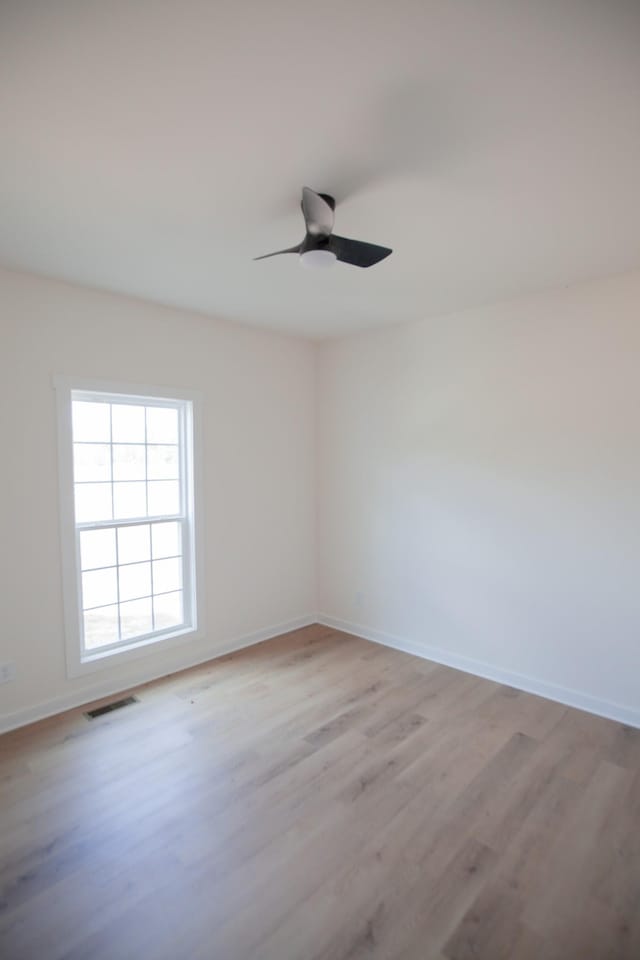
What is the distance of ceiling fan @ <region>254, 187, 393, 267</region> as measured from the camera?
181cm

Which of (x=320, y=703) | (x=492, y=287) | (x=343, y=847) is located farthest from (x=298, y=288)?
(x=343, y=847)

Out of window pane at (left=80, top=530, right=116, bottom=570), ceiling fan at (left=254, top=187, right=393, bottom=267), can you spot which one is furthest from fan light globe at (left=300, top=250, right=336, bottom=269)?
window pane at (left=80, top=530, right=116, bottom=570)

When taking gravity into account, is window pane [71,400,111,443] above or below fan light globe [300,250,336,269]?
below

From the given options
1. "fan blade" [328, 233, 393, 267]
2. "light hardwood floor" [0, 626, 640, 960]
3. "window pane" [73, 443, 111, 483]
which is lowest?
"light hardwood floor" [0, 626, 640, 960]

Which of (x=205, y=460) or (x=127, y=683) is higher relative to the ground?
(x=205, y=460)

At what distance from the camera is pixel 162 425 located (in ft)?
11.9

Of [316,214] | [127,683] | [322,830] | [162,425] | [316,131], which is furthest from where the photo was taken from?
[162,425]

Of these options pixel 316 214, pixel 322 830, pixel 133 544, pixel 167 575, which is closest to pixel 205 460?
pixel 133 544

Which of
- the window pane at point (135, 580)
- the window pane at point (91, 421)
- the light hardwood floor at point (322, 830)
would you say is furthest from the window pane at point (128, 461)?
the light hardwood floor at point (322, 830)

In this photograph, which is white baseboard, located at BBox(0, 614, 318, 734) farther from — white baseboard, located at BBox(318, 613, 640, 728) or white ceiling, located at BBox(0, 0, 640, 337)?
white ceiling, located at BBox(0, 0, 640, 337)

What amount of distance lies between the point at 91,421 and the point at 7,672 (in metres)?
1.60

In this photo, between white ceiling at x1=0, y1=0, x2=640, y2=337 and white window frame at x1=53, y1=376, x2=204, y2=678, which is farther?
white window frame at x1=53, y1=376, x2=204, y2=678

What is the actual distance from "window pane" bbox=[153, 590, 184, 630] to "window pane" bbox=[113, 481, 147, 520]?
0.67 metres

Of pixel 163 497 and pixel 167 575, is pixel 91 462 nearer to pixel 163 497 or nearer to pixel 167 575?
pixel 163 497
